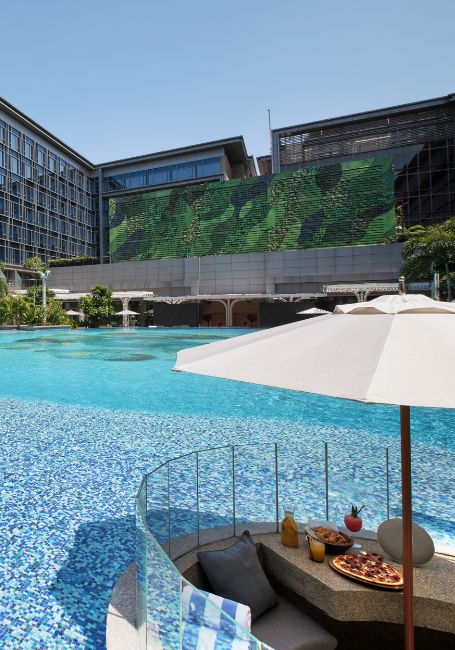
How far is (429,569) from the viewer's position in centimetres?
268

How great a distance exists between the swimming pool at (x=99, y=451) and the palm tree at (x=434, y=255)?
19967 millimetres

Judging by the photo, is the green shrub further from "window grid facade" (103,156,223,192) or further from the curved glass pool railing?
the curved glass pool railing

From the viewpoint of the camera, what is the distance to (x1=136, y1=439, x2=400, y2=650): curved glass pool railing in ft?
9.32

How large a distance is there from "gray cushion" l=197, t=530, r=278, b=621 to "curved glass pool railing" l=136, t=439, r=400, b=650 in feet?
1.26

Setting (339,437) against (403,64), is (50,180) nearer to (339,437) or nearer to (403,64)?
(403,64)

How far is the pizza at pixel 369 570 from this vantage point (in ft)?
8.23

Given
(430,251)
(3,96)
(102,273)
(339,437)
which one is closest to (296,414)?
A: (339,437)

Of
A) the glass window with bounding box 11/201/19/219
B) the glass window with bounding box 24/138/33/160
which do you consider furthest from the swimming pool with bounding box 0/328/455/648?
the glass window with bounding box 24/138/33/160

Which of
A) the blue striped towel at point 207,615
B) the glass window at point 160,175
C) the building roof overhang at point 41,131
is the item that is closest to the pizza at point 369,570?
the blue striped towel at point 207,615

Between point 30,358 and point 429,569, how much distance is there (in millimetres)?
19618

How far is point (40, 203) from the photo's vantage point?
2255 inches

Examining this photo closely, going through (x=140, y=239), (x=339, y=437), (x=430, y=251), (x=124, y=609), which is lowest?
(x=339, y=437)

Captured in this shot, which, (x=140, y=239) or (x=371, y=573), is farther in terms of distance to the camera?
(x=140, y=239)

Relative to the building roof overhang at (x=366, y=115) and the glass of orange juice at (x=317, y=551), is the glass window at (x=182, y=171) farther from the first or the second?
the glass of orange juice at (x=317, y=551)
